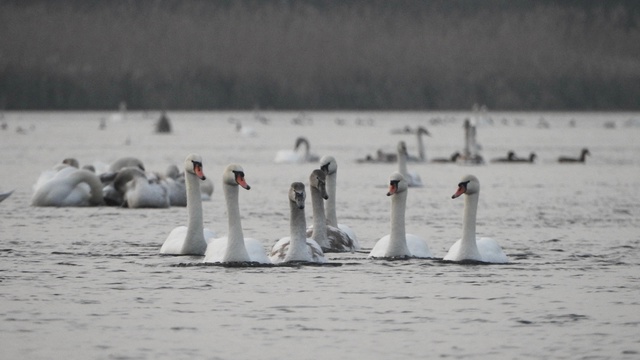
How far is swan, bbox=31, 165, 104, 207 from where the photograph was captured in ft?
86.3

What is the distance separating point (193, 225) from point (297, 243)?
1.70m

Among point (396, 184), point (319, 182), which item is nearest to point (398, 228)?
point (396, 184)

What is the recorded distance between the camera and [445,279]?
648 inches

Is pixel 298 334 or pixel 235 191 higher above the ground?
pixel 235 191

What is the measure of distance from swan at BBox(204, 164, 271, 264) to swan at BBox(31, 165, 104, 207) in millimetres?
9479

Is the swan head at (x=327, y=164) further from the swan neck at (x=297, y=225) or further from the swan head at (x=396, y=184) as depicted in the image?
the swan neck at (x=297, y=225)

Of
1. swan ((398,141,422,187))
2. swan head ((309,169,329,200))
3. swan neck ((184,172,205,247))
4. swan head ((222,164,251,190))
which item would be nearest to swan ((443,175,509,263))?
swan head ((309,169,329,200))

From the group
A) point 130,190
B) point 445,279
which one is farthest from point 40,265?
point 130,190

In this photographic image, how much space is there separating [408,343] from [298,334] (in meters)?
1.02

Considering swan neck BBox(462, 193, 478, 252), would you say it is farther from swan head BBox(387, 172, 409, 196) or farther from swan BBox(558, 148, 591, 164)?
swan BBox(558, 148, 591, 164)

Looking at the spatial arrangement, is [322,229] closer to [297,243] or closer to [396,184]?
[396,184]

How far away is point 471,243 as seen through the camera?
686 inches

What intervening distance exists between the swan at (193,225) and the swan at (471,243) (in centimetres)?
299

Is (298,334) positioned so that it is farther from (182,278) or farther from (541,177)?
(541,177)
